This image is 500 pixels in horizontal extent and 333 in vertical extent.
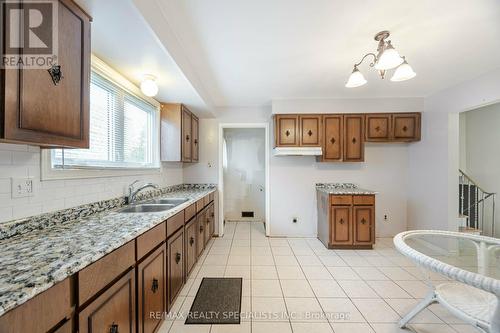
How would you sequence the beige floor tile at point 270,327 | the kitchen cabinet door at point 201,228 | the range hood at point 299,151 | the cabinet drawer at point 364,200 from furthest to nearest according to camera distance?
the range hood at point 299,151, the cabinet drawer at point 364,200, the kitchen cabinet door at point 201,228, the beige floor tile at point 270,327

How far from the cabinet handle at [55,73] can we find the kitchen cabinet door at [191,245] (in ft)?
5.42

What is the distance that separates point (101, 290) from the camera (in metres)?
1.00

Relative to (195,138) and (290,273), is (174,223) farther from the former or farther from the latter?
(195,138)

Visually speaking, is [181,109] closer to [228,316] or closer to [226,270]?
[226,270]

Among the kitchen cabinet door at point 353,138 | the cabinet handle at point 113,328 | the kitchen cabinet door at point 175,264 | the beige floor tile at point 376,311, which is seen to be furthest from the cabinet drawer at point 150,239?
the kitchen cabinet door at point 353,138

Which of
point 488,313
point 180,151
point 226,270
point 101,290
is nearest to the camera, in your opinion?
point 101,290

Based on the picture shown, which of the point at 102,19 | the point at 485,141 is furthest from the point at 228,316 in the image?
the point at 485,141

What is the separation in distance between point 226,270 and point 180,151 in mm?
1707

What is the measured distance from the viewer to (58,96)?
3.50 ft

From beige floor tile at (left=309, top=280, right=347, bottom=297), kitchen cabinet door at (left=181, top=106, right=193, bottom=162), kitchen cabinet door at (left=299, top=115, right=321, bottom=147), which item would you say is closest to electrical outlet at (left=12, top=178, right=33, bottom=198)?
kitchen cabinet door at (left=181, top=106, right=193, bottom=162)

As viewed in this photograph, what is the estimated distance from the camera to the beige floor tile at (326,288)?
6.98ft

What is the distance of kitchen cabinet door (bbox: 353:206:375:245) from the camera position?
127 inches

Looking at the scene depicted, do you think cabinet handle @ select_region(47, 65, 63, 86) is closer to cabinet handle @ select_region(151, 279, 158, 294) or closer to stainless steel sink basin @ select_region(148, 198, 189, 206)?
cabinet handle @ select_region(151, 279, 158, 294)

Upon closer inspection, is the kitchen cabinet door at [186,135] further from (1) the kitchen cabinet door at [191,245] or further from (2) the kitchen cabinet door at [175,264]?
(2) the kitchen cabinet door at [175,264]
